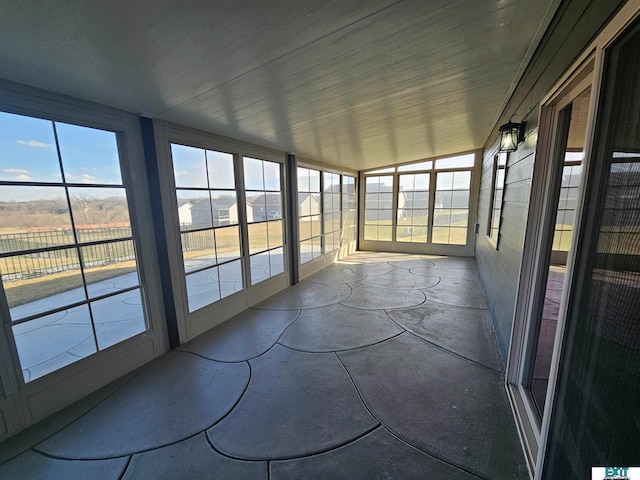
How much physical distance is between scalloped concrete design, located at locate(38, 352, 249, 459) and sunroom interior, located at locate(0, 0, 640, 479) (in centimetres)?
2

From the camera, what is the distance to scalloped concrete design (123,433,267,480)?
1542mm

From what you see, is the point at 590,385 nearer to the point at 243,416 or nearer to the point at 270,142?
the point at 243,416

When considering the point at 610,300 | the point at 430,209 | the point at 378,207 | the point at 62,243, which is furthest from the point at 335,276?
the point at 610,300

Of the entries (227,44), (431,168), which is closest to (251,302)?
(227,44)

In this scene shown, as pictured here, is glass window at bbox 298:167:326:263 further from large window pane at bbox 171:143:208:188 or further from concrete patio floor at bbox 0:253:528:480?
concrete patio floor at bbox 0:253:528:480

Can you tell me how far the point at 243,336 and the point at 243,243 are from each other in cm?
130

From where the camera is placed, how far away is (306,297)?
441cm

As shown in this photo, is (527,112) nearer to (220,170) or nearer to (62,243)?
(220,170)

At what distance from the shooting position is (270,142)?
3.88 metres

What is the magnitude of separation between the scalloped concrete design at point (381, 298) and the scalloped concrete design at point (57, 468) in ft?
9.74

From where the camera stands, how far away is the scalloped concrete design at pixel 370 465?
1.51 meters

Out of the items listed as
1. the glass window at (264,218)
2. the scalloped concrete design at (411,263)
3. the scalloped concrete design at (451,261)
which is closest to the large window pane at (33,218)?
the glass window at (264,218)

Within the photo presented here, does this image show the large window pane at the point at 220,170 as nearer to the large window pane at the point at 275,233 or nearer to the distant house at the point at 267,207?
the distant house at the point at 267,207

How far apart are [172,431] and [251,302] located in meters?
2.24
